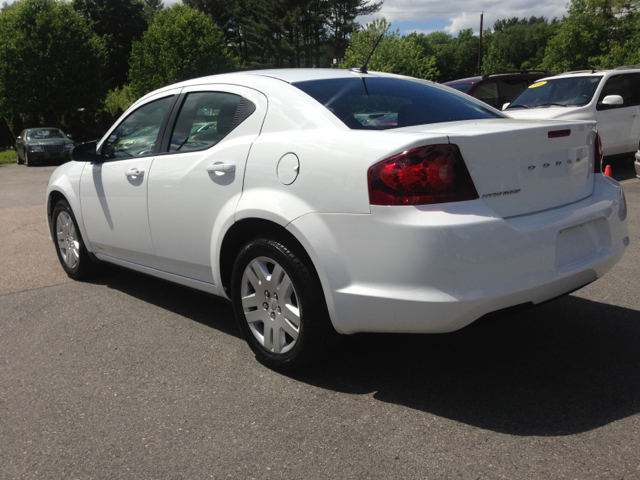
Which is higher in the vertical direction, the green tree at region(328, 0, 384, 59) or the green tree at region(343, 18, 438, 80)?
the green tree at region(328, 0, 384, 59)

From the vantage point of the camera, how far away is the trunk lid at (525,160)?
2.84m

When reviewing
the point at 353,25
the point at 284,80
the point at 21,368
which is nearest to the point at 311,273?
the point at 284,80

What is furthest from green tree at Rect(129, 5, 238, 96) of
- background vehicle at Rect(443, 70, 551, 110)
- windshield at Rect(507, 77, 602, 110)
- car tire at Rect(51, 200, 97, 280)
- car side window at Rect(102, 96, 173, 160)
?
car side window at Rect(102, 96, 173, 160)

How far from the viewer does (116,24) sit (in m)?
60.6

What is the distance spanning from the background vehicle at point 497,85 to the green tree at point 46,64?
3025cm

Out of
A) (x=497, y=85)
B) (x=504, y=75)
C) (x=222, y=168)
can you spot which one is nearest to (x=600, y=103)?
(x=497, y=85)

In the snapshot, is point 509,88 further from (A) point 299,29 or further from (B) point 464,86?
(A) point 299,29

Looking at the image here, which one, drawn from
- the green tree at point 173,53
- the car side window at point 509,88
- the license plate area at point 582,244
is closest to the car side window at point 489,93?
the car side window at point 509,88

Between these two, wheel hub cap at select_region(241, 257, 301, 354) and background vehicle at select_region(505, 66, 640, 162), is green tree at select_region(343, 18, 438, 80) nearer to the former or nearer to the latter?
background vehicle at select_region(505, 66, 640, 162)

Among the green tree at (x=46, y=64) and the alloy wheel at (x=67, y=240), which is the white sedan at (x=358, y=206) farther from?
the green tree at (x=46, y=64)

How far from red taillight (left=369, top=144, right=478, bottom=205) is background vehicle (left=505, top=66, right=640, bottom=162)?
801 centimetres

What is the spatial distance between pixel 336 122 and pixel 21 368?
2.35 m

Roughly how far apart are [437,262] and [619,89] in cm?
996

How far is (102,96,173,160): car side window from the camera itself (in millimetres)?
4316
